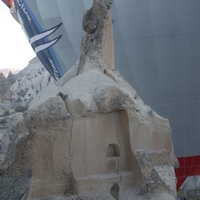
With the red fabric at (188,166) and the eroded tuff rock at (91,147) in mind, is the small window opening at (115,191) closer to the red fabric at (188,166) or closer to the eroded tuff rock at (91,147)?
the eroded tuff rock at (91,147)

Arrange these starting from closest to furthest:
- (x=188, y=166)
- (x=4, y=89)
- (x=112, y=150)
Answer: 1. (x=112, y=150)
2. (x=188, y=166)
3. (x=4, y=89)

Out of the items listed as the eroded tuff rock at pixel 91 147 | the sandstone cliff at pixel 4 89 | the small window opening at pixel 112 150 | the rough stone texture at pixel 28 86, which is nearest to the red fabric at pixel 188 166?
the eroded tuff rock at pixel 91 147

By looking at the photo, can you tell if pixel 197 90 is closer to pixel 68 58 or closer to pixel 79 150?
pixel 68 58

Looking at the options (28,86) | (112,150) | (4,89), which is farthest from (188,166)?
(28,86)

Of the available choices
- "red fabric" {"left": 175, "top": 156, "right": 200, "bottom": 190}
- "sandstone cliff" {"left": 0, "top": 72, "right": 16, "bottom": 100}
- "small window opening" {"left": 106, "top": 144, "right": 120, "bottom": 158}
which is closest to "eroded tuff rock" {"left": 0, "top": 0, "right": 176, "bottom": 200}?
"small window opening" {"left": 106, "top": 144, "right": 120, "bottom": 158}

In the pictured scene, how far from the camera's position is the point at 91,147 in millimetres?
3225

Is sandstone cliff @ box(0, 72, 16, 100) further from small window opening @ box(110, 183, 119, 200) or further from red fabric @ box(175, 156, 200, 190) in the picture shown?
small window opening @ box(110, 183, 119, 200)

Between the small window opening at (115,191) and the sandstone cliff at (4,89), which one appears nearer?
the small window opening at (115,191)

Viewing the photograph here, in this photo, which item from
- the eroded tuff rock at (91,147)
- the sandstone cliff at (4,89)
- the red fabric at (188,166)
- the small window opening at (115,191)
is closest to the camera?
the eroded tuff rock at (91,147)

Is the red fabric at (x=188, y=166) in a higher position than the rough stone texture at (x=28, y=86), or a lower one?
higher

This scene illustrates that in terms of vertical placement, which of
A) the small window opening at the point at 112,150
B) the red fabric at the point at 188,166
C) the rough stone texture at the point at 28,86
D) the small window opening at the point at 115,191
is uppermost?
the small window opening at the point at 112,150

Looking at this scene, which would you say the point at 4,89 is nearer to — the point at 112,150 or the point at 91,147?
the point at 112,150

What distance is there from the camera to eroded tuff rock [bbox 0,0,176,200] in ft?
10.0

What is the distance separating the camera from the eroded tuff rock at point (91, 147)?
3062mm
